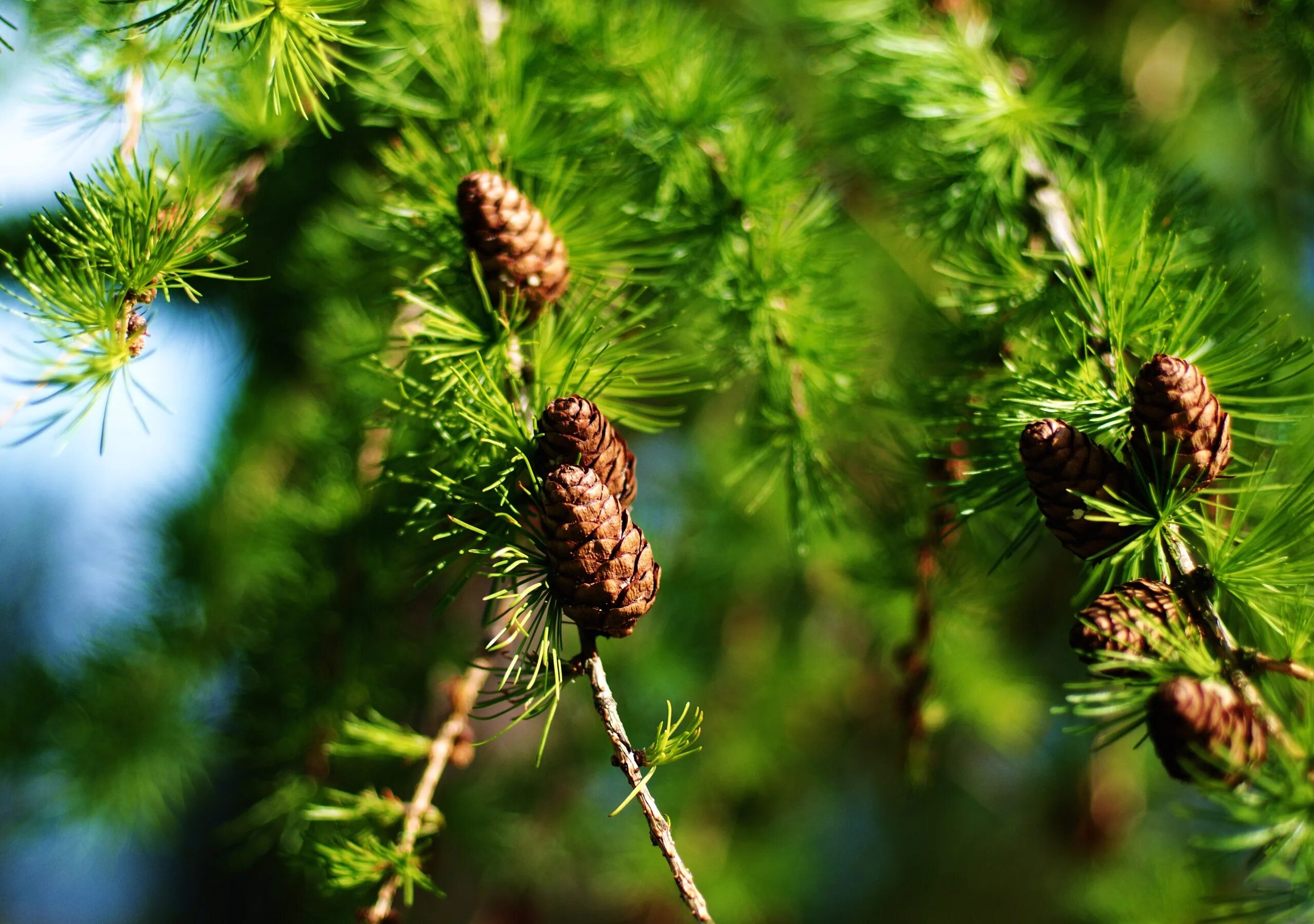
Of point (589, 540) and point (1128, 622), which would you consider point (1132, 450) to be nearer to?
point (1128, 622)

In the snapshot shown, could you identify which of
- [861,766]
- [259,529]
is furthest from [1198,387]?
[861,766]

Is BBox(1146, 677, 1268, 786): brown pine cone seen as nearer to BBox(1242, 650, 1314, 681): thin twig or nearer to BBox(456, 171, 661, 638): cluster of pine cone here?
BBox(1242, 650, 1314, 681): thin twig

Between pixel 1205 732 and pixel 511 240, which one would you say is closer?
pixel 1205 732

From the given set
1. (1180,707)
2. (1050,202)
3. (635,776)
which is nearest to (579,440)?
(635,776)

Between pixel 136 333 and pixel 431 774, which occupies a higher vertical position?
pixel 136 333

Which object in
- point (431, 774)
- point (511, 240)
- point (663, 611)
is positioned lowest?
point (663, 611)

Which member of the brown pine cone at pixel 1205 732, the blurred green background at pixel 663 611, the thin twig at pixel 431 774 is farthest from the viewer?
the blurred green background at pixel 663 611

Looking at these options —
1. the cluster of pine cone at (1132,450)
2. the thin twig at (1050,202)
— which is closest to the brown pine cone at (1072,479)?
the cluster of pine cone at (1132,450)

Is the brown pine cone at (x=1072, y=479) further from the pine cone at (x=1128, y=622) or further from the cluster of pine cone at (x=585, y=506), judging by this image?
the cluster of pine cone at (x=585, y=506)
